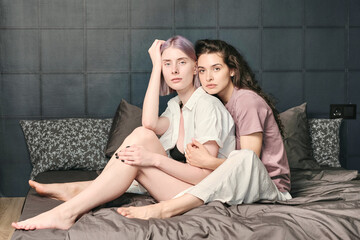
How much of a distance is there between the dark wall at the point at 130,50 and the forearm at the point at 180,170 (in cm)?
156

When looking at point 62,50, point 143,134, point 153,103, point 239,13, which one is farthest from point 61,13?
point 143,134

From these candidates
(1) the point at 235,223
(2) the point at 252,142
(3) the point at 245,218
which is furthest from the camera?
(2) the point at 252,142

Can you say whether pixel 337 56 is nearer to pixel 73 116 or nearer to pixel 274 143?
pixel 274 143

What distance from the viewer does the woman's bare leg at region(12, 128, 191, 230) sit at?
200 centimetres

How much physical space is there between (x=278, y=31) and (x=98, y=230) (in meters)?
2.61

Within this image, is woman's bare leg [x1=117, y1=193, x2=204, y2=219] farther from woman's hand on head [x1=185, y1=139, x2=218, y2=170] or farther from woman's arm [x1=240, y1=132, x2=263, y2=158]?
woman's arm [x1=240, y1=132, x2=263, y2=158]

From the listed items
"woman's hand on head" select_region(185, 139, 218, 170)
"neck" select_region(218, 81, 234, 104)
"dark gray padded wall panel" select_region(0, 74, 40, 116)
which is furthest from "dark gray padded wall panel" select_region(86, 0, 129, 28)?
"woman's hand on head" select_region(185, 139, 218, 170)

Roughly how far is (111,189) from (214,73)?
88 centimetres

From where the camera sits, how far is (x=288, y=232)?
181 cm

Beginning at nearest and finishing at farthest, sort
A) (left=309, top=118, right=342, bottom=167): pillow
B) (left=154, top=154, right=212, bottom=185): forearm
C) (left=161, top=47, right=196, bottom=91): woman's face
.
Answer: (left=154, top=154, right=212, bottom=185): forearm → (left=161, top=47, right=196, bottom=91): woman's face → (left=309, top=118, right=342, bottom=167): pillow

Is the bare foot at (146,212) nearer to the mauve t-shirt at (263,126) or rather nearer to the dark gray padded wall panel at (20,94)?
the mauve t-shirt at (263,126)

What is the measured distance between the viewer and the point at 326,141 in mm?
3564

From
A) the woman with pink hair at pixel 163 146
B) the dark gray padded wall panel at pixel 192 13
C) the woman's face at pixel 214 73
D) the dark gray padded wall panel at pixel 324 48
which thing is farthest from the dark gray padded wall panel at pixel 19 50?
the dark gray padded wall panel at pixel 324 48

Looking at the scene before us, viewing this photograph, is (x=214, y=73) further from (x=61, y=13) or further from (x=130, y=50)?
(x=61, y=13)
